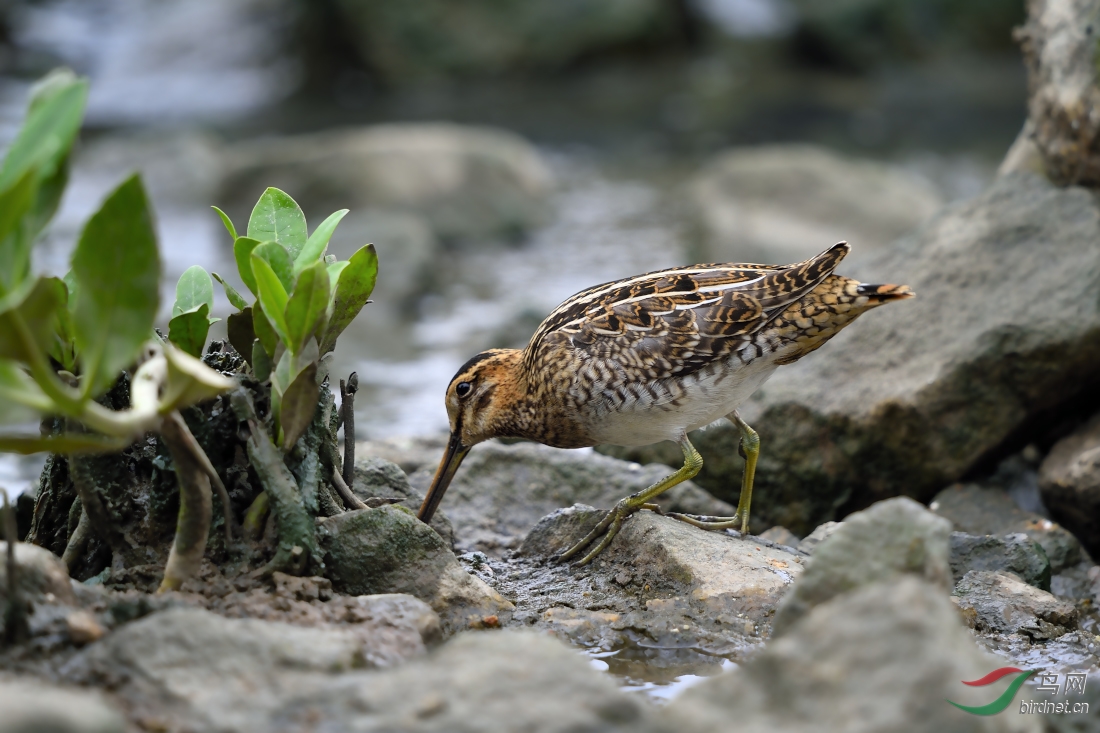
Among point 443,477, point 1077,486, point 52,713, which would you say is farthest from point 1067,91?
point 52,713

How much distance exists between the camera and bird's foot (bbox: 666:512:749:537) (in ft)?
16.8

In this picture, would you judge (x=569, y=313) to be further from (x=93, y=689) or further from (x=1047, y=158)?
(x=1047, y=158)

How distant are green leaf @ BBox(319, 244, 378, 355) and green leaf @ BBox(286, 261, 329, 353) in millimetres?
232

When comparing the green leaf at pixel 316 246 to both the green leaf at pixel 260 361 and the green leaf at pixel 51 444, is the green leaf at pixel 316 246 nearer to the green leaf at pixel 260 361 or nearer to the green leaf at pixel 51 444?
the green leaf at pixel 260 361

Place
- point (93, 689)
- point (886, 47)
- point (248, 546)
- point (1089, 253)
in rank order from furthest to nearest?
point (886, 47)
point (1089, 253)
point (248, 546)
point (93, 689)

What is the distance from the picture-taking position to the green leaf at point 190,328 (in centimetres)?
391

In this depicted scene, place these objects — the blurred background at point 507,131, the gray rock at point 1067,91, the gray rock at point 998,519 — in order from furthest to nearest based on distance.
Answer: the blurred background at point 507,131, the gray rock at point 1067,91, the gray rock at point 998,519

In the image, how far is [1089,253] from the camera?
20.1 feet

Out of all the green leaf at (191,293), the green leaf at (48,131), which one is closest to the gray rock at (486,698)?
the green leaf at (48,131)

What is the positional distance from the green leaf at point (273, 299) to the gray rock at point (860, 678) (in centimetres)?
174

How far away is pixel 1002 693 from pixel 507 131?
50.2ft

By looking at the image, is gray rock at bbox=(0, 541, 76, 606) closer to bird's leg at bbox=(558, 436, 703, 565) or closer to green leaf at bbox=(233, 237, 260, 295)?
green leaf at bbox=(233, 237, 260, 295)

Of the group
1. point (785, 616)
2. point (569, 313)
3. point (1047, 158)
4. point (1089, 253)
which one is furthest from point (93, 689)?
point (1047, 158)

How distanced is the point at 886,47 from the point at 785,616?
719 inches
